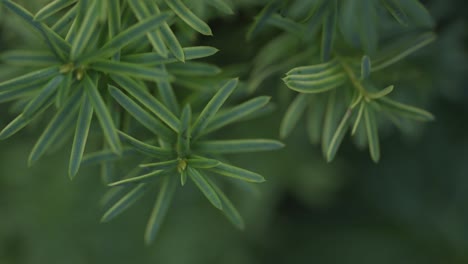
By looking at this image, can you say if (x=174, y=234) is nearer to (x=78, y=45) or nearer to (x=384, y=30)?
(x=384, y=30)

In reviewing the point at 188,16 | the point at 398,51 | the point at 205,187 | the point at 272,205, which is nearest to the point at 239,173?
the point at 205,187

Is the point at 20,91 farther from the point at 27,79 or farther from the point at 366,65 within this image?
the point at 366,65

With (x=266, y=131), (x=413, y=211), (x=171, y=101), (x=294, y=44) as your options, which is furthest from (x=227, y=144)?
(x=413, y=211)

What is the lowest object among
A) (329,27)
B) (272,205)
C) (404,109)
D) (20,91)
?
(272,205)

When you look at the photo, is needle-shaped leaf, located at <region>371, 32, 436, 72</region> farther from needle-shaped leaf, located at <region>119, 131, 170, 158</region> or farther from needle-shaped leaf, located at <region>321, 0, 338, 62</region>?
needle-shaped leaf, located at <region>119, 131, 170, 158</region>

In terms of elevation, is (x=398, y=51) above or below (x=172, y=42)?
below

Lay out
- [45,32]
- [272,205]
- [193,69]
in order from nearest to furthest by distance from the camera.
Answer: [45,32], [193,69], [272,205]

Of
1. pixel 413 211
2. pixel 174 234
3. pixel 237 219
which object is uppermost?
pixel 237 219
